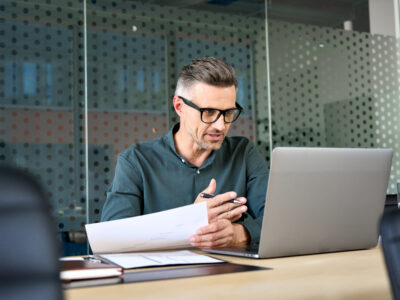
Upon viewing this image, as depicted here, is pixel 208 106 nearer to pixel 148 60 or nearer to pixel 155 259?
pixel 155 259

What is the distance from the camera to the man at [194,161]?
2.08 m

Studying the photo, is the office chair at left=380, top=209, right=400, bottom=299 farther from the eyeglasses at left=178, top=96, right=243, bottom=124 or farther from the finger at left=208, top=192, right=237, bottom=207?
the eyeglasses at left=178, top=96, right=243, bottom=124

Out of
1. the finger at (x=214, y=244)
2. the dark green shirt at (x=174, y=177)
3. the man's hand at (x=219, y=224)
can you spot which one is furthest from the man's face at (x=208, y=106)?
the finger at (x=214, y=244)

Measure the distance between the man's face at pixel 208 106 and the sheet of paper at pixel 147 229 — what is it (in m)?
0.66

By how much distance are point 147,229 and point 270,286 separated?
524 millimetres

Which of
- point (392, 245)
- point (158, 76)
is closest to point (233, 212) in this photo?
point (392, 245)

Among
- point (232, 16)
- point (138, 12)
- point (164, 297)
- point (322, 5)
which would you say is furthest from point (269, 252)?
point (322, 5)

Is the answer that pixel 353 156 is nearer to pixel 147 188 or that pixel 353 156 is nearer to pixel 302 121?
pixel 147 188

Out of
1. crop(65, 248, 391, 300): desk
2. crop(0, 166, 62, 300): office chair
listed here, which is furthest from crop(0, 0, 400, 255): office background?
crop(0, 166, 62, 300): office chair

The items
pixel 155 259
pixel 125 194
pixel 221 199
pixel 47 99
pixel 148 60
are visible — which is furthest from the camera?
pixel 148 60

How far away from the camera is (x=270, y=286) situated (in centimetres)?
103

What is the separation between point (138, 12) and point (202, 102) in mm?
1838

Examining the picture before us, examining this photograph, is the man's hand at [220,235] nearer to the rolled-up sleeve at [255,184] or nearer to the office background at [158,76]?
the rolled-up sleeve at [255,184]

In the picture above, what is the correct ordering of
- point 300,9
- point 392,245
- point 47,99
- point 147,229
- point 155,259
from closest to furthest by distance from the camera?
point 392,245 → point 155,259 → point 147,229 → point 47,99 → point 300,9
